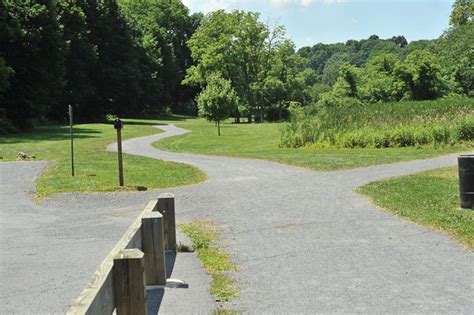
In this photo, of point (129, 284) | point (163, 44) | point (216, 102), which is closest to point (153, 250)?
point (129, 284)

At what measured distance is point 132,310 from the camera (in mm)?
3818

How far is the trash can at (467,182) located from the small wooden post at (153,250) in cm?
638

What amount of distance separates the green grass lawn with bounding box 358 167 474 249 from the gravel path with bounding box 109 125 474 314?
326 millimetres

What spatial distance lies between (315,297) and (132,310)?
202cm

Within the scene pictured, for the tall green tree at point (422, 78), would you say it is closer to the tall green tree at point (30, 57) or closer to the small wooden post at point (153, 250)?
the tall green tree at point (30, 57)

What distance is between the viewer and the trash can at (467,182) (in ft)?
32.2

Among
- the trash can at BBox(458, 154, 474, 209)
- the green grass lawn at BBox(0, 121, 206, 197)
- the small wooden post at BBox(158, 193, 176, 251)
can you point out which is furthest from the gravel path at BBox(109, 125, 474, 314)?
the green grass lawn at BBox(0, 121, 206, 197)

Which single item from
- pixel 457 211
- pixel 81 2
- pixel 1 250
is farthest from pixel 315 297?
pixel 81 2

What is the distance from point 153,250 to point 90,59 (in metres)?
54.3

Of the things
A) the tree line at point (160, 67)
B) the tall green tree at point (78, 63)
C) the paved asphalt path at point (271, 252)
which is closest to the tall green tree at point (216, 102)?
the tree line at point (160, 67)

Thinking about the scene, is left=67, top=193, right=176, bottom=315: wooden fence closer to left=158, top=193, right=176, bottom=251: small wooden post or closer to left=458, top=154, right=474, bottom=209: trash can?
left=158, top=193, right=176, bottom=251: small wooden post

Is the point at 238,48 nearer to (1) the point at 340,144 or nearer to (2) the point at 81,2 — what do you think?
(2) the point at 81,2

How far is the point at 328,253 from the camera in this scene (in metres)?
6.92

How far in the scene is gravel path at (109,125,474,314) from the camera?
5.11 metres
